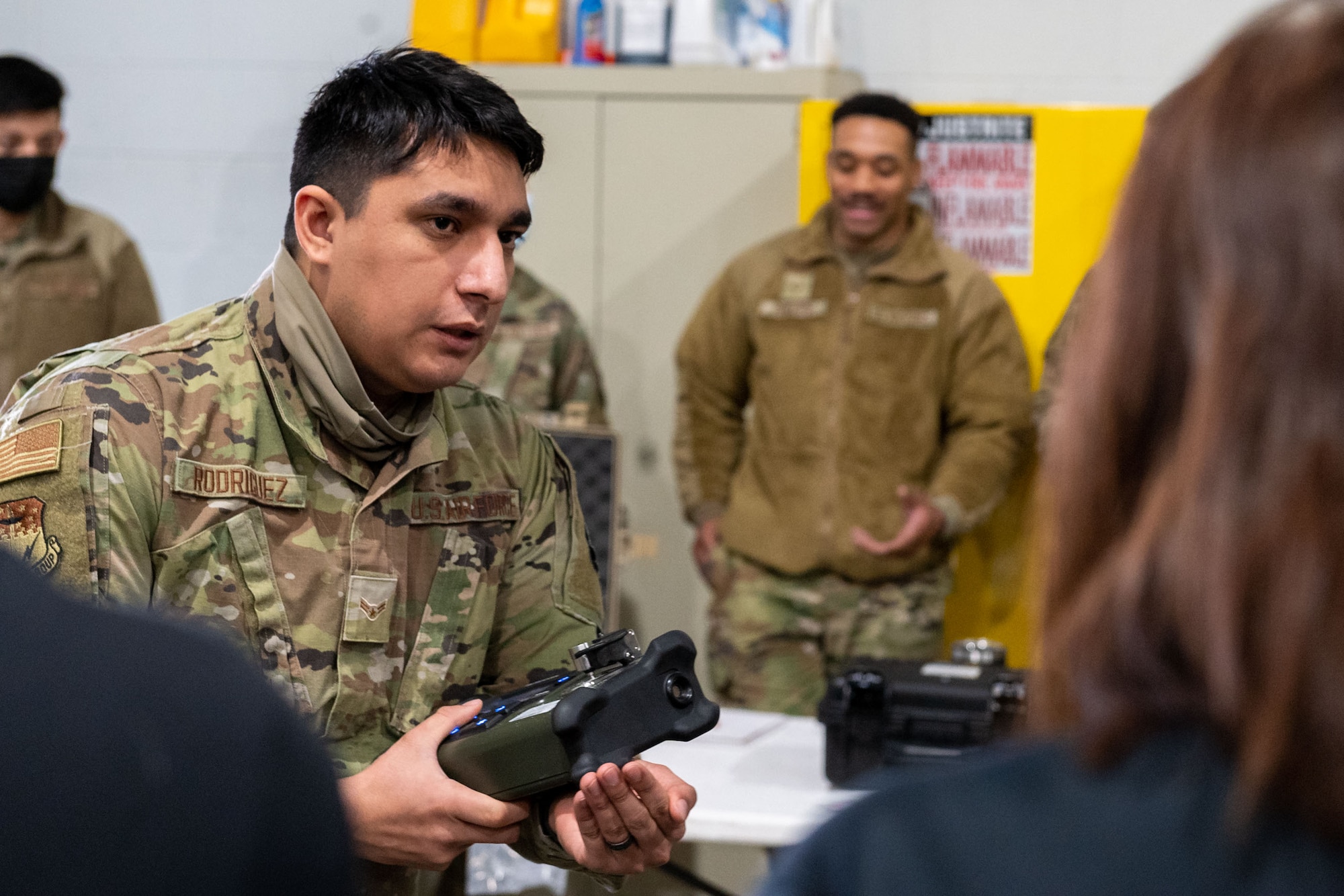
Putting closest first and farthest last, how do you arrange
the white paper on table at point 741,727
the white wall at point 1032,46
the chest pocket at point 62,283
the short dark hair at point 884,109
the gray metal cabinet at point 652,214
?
the white paper on table at point 741,727 → the short dark hair at point 884,109 → the chest pocket at point 62,283 → the gray metal cabinet at point 652,214 → the white wall at point 1032,46

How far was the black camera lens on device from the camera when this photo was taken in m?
1.33

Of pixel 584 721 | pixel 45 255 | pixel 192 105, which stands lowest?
pixel 584 721

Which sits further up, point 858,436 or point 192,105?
point 192,105

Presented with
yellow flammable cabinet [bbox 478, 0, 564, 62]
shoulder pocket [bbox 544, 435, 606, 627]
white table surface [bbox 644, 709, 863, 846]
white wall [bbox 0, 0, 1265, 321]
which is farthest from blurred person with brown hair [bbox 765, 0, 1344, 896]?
white wall [bbox 0, 0, 1265, 321]

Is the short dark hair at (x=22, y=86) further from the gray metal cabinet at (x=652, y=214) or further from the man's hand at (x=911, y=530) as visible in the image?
the man's hand at (x=911, y=530)

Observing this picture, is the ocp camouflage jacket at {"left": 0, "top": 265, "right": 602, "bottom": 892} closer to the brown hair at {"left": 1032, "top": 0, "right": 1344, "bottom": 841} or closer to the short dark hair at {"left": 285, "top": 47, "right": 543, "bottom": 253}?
the short dark hair at {"left": 285, "top": 47, "right": 543, "bottom": 253}

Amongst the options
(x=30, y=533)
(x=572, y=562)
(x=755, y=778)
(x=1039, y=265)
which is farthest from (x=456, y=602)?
(x=1039, y=265)

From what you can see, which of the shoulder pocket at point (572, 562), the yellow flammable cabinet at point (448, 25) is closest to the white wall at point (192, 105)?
the yellow flammable cabinet at point (448, 25)

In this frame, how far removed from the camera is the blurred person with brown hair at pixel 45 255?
3678 millimetres

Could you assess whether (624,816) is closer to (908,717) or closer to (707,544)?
(908,717)

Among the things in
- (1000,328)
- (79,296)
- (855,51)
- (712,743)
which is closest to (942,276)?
(1000,328)

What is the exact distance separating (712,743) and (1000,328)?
1.51 meters

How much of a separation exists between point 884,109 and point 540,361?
3.32 ft

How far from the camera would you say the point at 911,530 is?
10.9 ft
